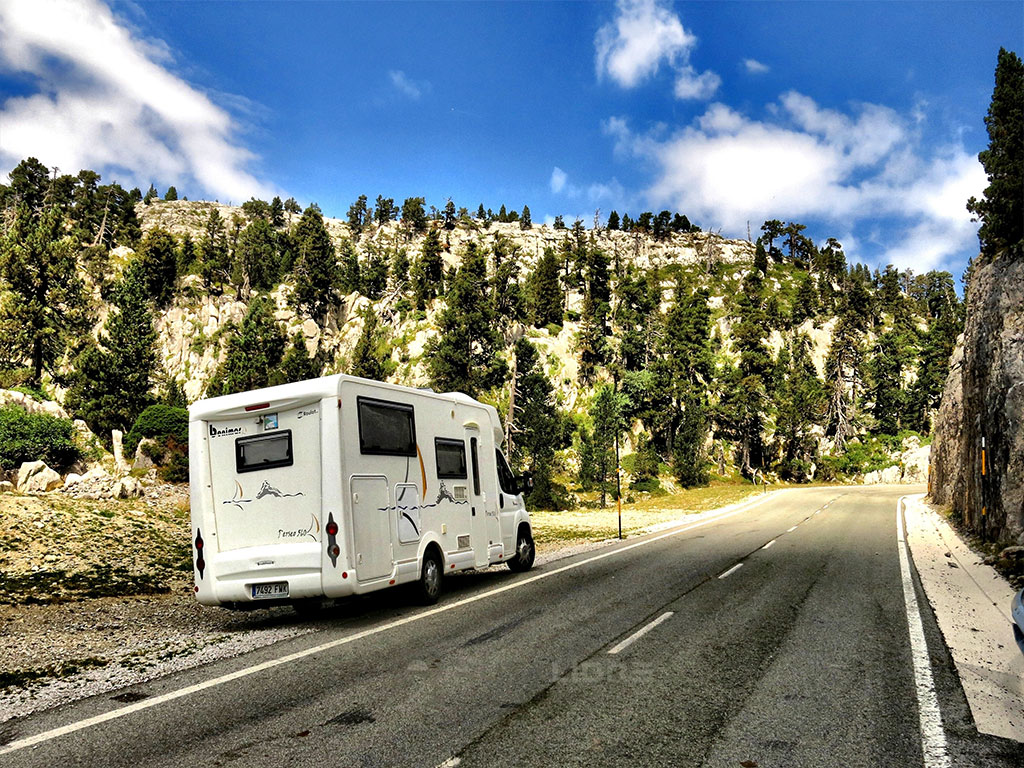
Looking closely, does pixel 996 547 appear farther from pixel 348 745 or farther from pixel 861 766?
pixel 348 745

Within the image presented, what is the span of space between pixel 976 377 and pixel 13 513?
31.2 m

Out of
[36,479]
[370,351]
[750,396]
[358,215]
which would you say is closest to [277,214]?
[358,215]

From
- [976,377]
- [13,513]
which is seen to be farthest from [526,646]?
[976,377]

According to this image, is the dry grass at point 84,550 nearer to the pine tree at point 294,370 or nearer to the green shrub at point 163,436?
the green shrub at point 163,436

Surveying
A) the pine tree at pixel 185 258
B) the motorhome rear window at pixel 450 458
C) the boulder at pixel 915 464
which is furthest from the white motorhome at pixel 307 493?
the pine tree at pixel 185 258

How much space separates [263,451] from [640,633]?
5834 millimetres

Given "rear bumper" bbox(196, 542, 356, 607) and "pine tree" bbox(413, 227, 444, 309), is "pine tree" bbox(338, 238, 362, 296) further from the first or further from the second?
"rear bumper" bbox(196, 542, 356, 607)

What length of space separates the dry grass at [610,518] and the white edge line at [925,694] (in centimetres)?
1331

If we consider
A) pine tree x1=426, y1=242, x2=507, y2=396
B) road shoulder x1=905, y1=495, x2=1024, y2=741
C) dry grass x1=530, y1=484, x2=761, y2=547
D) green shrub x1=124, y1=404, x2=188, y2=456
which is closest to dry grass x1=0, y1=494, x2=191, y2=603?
dry grass x1=530, y1=484, x2=761, y2=547

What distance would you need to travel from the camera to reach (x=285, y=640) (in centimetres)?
865

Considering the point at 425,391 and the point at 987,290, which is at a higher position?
the point at 987,290

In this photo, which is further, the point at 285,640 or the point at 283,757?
the point at 285,640

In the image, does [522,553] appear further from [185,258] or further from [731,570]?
[185,258]

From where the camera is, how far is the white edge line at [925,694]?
176 inches
